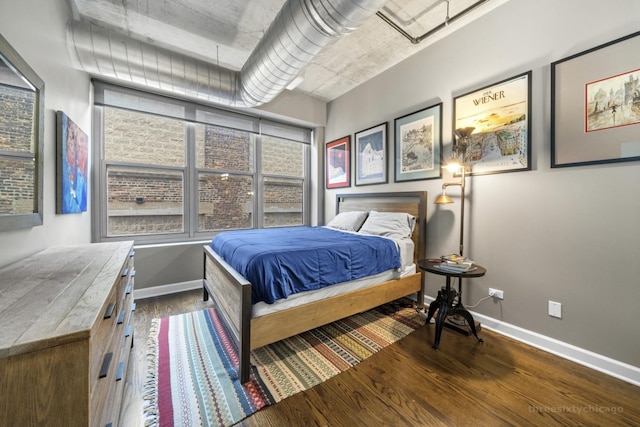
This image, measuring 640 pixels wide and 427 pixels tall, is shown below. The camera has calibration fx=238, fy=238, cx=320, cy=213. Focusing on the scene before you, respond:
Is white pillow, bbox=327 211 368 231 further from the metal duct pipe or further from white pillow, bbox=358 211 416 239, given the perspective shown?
the metal duct pipe

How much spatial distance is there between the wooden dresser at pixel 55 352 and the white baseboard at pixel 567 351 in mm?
A: 2844

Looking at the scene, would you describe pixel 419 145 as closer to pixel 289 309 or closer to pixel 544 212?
pixel 544 212

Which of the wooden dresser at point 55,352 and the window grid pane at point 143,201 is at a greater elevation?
the window grid pane at point 143,201

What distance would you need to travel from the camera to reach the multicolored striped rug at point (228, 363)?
1.41 metres

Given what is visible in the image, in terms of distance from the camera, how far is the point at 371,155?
3.60 meters

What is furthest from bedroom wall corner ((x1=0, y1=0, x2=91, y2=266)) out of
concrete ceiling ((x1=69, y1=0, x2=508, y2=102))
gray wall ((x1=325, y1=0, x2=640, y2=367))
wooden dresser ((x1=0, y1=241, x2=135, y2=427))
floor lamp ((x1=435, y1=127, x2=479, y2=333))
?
gray wall ((x1=325, y1=0, x2=640, y2=367))

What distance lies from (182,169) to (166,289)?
1.63 m

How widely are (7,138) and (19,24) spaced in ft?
2.33

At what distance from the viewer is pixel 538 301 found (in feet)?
6.65

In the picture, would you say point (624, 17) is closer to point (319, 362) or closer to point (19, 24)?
point (319, 362)

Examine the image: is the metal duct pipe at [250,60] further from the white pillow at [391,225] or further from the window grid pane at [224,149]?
the white pillow at [391,225]

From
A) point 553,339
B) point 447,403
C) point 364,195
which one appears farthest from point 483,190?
point 447,403

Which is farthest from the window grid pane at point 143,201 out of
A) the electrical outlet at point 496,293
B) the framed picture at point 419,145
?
the electrical outlet at point 496,293

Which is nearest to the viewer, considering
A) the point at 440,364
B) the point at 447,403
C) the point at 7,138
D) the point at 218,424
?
the point at 7,138
